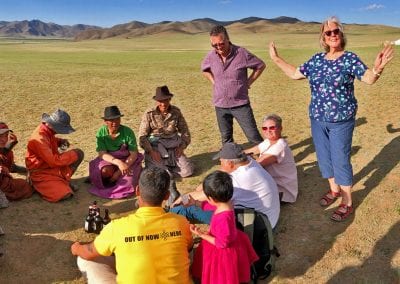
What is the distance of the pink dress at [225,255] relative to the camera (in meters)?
3.99

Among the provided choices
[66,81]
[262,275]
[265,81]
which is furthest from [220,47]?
[66,81]

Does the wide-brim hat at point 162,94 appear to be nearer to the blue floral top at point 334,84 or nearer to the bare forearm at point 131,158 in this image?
the bare forearm at point 131,158

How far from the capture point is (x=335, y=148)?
5711 millimetres

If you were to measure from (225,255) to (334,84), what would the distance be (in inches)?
111

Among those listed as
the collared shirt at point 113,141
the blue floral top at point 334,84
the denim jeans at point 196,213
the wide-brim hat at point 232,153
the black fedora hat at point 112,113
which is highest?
the blue floral top at point 334,84

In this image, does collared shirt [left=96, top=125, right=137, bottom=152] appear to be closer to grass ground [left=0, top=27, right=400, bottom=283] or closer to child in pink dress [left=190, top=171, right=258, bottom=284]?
grass ground [left=0, top=27, right=400, bottom=283]

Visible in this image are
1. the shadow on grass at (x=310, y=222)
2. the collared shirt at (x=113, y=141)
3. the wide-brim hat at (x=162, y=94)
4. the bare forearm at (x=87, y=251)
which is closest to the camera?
the bare forearm at (x=87, y=251)

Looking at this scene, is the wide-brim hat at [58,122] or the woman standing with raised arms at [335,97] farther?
the wide-brim hat at [58,122]

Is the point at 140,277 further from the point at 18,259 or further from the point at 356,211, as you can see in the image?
the point at 356,211

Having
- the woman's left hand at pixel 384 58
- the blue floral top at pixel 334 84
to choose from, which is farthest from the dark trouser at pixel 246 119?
the woman's left hand at pixel 384 58

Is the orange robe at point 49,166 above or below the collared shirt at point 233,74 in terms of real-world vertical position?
below

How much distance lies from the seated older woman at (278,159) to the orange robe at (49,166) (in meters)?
3.18

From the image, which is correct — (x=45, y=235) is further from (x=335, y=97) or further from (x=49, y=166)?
(x=335, y=97)

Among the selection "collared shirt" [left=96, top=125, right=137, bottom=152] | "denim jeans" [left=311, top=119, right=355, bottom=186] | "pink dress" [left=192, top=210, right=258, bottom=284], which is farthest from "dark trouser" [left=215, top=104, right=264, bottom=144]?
"pink dress" [left=192, top=210, right=258, bottom=284]
